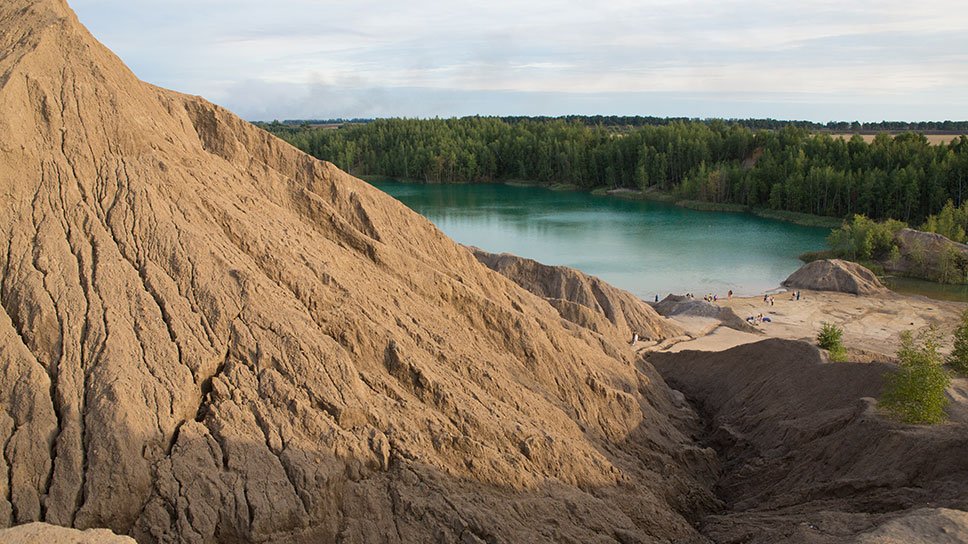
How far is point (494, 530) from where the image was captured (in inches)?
431

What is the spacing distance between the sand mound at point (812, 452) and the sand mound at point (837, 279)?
98.3 ft

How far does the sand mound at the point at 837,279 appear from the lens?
48.0 m

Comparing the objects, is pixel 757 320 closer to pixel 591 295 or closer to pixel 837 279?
pixel 837 279

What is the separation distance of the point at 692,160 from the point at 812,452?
308 ft

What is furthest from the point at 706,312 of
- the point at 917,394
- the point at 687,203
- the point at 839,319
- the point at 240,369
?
the point at 687,203

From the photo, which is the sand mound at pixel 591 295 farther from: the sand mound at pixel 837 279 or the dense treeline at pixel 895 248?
the dense treeline at pixel 895 248

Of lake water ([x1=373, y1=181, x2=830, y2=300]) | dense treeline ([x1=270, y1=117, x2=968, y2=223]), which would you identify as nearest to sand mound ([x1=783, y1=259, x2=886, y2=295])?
lake water ([x1=373, y1=181, x2=830, y2=300])

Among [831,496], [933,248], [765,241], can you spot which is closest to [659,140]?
[765,241]

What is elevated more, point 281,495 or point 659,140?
point 659,140

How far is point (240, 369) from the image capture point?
11.6 metres

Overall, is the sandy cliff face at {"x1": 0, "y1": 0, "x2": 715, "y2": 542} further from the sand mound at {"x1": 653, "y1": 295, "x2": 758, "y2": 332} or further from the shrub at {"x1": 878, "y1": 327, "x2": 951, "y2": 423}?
the sand mound at {"x1": 653, "y1": 295, "x2": 758, "y2": 332}

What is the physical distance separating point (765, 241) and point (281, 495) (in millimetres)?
66378

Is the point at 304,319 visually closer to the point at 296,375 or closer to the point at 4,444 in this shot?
the point at 296,375

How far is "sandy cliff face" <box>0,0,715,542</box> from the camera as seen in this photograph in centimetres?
1016
